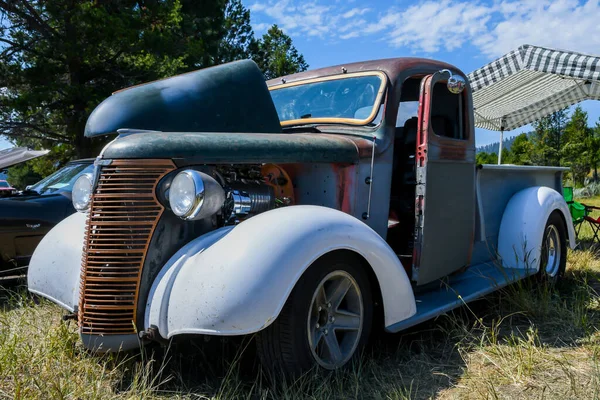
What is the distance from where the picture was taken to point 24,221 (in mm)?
5094

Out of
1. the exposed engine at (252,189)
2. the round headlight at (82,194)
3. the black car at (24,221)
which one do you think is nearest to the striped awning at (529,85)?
the exposed engine at (252,189)

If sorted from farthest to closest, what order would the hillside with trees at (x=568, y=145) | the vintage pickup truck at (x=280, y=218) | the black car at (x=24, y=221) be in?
the hillside with trees at (x=568, y=145), the black car at (x=24, y=221), the vintage pickup truck at (x=280, y=218)

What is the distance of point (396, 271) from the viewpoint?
2717 millimetres

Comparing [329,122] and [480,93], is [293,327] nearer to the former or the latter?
[329,122]

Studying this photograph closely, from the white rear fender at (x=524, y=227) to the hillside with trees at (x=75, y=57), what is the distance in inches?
381

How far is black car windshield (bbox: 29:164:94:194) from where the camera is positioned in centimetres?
577

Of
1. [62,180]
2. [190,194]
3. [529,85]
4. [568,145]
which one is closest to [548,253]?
[190,194]

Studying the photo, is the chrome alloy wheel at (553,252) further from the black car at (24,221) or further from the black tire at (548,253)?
the black car at (24,221)

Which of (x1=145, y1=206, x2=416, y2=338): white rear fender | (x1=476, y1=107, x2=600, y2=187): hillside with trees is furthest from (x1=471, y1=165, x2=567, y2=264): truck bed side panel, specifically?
(x1=476, y1=107, x2=600, y2=187): hillside with trees

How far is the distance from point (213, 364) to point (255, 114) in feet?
4.84

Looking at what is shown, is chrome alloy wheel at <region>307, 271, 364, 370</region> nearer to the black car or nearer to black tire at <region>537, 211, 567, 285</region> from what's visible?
black tire at <region>537, 211, 567, 285</region>

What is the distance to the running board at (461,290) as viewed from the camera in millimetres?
2929

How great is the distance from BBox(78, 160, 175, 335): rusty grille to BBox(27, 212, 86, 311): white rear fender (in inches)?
16.1

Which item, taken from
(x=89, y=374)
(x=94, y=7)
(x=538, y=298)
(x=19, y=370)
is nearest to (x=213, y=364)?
(x=89, y=374)
